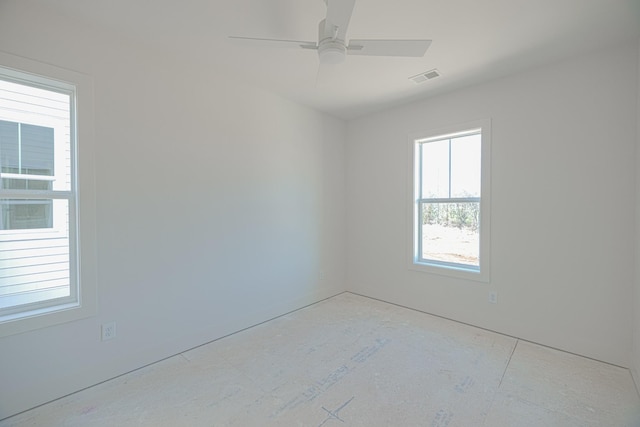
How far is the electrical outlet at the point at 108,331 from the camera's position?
2.18 meters

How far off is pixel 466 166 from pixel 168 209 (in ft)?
10.2

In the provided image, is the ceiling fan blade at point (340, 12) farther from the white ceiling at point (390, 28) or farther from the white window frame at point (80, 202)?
the white window frame at point (80, 202)

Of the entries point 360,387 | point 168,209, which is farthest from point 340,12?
point 360,387

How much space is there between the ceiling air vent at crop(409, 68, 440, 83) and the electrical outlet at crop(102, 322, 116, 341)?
3.43 metres

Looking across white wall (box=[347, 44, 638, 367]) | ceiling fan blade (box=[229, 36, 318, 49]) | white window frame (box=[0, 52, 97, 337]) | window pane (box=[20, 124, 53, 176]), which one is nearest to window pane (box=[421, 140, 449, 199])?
white wall (box=[347, 44, 638, 367])

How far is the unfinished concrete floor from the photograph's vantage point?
180 centimetres

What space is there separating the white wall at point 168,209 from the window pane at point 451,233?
1.60 meters

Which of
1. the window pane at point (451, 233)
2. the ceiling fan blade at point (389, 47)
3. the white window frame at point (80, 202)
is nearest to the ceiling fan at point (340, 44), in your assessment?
the ceiling fan blade at point (389, 47)

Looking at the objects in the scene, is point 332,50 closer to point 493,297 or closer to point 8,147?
point 8,147

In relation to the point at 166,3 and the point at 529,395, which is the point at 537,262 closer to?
the point at 529,395

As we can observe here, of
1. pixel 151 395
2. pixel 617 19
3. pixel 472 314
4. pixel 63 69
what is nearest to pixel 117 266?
pixel 151 395

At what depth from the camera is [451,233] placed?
3.49 metres

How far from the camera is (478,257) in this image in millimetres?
3223

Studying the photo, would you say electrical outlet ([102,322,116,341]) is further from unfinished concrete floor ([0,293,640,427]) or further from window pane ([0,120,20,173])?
window pane ([0,120,20,173])
